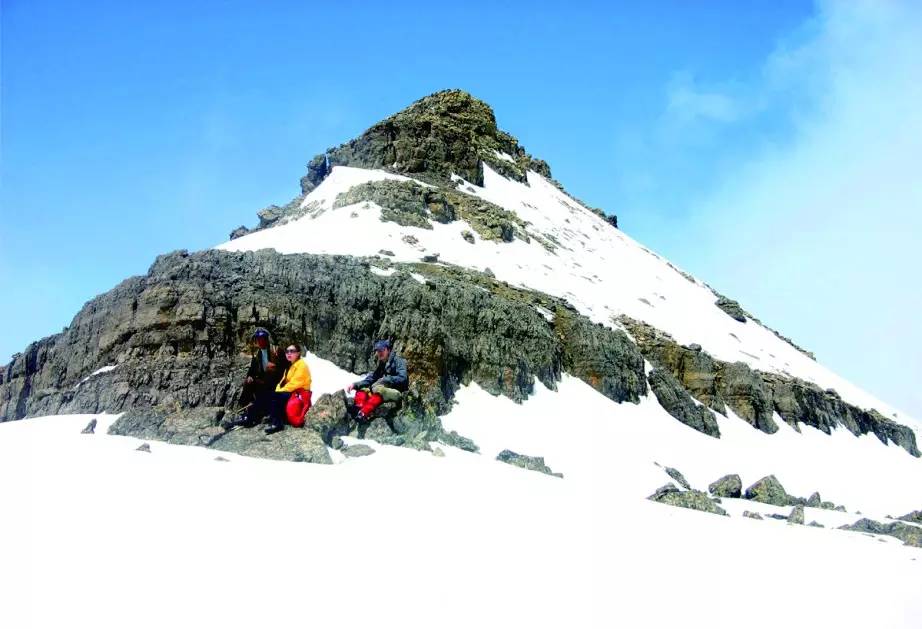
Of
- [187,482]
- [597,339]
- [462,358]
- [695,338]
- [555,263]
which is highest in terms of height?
[555,263]

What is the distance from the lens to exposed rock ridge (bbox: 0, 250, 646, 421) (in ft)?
52.0

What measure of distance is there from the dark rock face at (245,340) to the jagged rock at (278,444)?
0.56 metres

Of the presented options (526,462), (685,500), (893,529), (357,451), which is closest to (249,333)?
(357,451)

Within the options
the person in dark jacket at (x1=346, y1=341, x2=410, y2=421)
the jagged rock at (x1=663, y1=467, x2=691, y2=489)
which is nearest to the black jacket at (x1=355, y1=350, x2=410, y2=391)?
the person in dark jacket at (x1=346, y1=341, x2=410, y2=421)

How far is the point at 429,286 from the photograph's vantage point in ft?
71.2

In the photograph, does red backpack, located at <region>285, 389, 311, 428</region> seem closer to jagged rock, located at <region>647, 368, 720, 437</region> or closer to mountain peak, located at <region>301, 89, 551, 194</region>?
jagged rock, located at <region>647, 368, 720, 437</region>

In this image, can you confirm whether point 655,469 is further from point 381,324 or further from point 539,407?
point 381,324

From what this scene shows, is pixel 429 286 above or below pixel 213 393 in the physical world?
above

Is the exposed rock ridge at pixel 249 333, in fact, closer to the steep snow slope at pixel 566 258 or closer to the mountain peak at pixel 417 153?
the steep snow slope at pixel 566 258

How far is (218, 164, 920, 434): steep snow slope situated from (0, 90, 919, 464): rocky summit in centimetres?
18

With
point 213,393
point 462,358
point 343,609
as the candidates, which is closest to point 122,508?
point 343,609

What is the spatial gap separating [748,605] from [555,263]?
30.1m

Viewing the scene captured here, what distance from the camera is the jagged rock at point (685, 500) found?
1281cm

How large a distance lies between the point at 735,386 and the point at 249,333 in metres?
21.7
